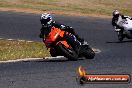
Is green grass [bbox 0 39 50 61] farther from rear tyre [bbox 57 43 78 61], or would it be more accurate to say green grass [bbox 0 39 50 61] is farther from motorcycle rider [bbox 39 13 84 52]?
rear tyre [bbox 57 43 78 61]

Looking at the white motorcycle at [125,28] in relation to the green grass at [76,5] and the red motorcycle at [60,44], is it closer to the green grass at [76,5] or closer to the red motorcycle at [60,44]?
the red motorcycle at [60,44]

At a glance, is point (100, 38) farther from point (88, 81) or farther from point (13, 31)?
point (88, 81)

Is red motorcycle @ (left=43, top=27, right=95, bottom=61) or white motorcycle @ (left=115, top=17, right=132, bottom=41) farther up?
red motorcycle @ (left=43, top=27, right=95, bottom=61)

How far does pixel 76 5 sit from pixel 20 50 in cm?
2005

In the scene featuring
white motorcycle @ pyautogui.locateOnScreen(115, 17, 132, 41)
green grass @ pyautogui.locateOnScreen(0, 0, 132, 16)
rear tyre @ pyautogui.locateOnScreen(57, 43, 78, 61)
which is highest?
rear tyre @ pyautogui.locateOnScreen(57, 43, 78, 61)

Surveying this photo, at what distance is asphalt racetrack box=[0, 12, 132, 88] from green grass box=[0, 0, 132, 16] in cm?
697

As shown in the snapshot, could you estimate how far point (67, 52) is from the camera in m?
16.2

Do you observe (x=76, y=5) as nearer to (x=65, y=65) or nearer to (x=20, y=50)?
(x=20, y=50)

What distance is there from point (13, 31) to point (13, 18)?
14.5ft

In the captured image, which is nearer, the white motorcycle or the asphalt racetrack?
the asphalt racetrack

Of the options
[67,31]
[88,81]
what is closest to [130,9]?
[67,31]

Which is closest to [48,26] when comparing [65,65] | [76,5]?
[65,65]

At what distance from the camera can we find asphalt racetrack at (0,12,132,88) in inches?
455

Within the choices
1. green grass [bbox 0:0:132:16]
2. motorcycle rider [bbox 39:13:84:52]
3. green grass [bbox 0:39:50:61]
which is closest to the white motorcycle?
green grass [bbox 0:39:50:61]
